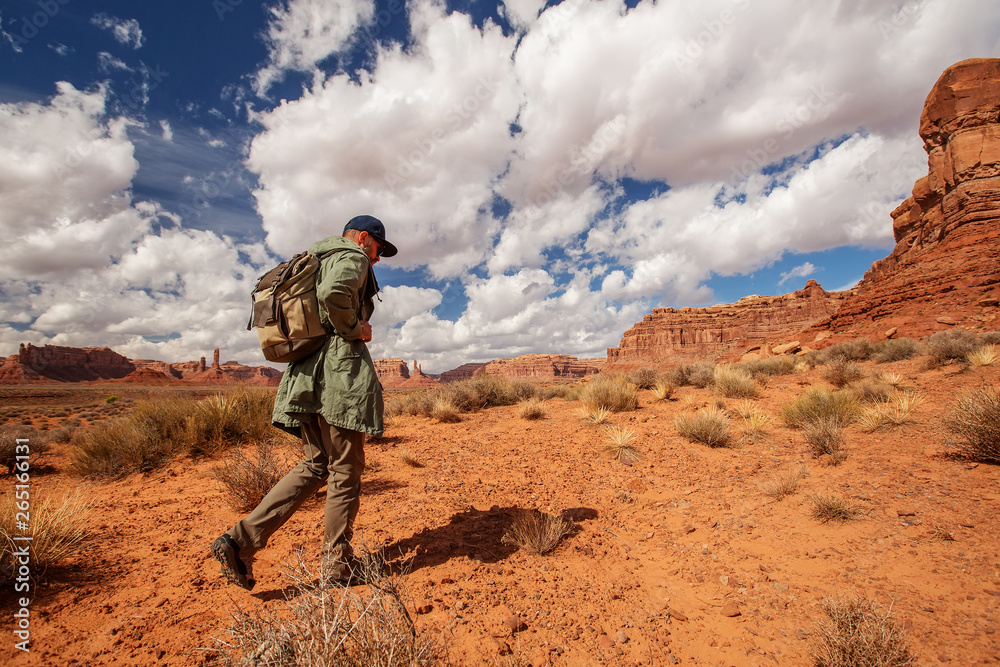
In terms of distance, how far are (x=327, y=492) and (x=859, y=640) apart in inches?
106

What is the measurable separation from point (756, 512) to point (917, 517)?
0.99m

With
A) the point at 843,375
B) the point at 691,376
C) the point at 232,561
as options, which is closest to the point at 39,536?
the point at 232,561

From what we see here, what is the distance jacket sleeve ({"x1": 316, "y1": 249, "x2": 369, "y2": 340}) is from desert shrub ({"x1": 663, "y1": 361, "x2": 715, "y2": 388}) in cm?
978

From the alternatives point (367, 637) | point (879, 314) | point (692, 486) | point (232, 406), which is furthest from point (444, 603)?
point (879, 314)

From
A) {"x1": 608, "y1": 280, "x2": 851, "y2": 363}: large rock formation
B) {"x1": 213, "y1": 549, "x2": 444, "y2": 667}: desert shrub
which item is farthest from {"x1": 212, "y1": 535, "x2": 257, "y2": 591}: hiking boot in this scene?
{"x1": 608, "y1": 280, "x2": 851, "y2": 363}: large rock formation

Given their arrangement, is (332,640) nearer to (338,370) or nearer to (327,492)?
(327,492)

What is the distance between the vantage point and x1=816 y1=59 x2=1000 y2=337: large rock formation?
22734 mm

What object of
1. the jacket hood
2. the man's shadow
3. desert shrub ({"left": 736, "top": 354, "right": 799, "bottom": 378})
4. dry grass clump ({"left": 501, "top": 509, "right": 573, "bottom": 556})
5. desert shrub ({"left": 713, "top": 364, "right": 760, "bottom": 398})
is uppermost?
the jacket hood

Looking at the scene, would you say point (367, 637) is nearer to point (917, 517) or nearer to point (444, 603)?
point (444, 603)

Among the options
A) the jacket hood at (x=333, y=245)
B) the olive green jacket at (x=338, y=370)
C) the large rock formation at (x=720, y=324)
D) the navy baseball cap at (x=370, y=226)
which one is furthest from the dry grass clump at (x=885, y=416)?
the large rock formation at (x=720, y=324)

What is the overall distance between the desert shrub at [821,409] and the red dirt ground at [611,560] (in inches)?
25.9

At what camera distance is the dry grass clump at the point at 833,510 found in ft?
9.77

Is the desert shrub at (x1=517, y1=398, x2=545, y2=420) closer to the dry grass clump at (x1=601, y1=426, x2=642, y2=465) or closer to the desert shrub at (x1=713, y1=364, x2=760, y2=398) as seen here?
the dry grass clump at (x1=601, y1=426, x2=642, y2=465)

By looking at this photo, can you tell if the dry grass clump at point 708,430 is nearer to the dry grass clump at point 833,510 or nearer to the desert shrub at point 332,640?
the dry grass clump at point 833,510
